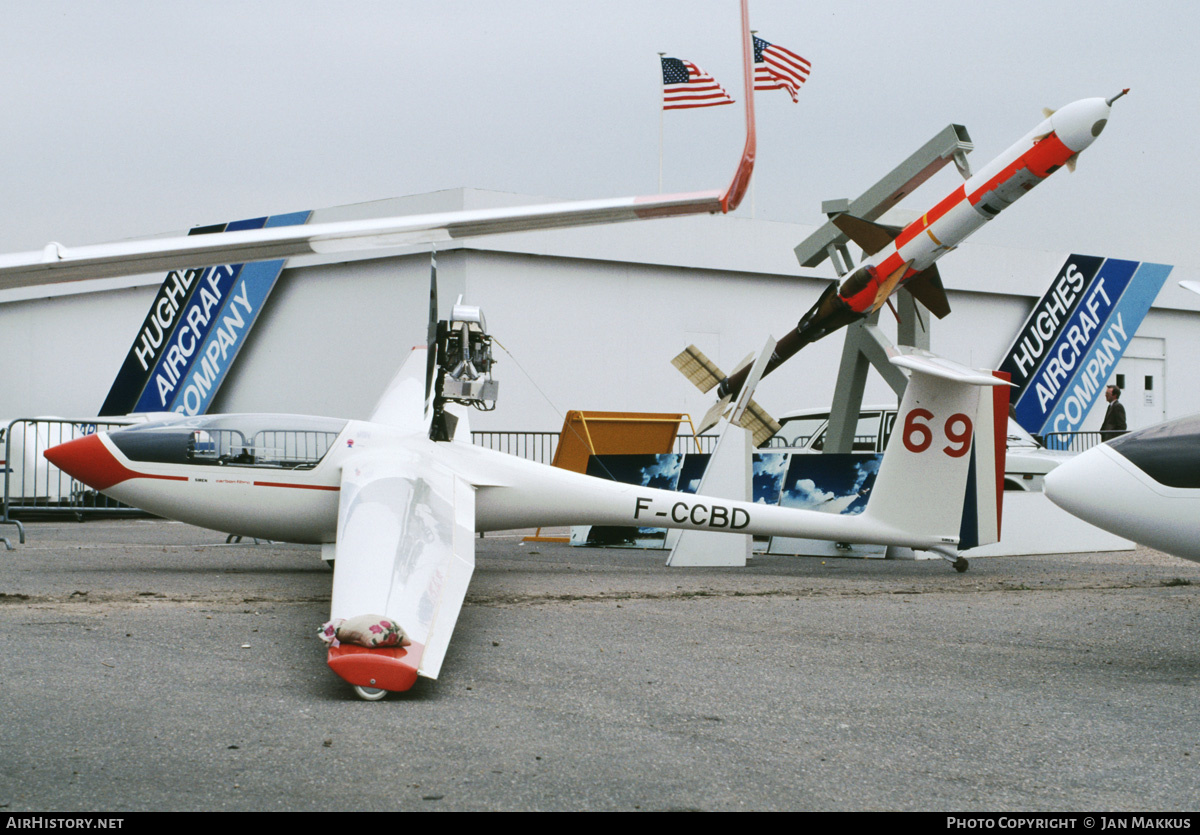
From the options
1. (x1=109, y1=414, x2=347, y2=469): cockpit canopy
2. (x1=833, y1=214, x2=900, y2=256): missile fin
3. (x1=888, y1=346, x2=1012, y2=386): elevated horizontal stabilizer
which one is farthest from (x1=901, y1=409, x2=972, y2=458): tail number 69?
(x1=109, y1=414, x2=347, y2=469): cockpit canopy

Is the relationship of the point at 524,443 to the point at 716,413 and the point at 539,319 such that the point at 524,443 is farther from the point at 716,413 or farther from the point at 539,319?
the point at 716,413

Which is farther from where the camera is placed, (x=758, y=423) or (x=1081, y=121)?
A: (x=758, y=423)

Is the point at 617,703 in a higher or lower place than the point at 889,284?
lower

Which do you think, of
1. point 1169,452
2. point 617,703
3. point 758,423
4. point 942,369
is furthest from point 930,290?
point 617,703

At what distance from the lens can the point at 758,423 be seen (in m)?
14.4

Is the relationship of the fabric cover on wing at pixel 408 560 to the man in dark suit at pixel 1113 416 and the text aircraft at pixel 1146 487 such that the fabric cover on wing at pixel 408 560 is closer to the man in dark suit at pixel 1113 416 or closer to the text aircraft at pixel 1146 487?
the text aircraft at pixel 1146 487

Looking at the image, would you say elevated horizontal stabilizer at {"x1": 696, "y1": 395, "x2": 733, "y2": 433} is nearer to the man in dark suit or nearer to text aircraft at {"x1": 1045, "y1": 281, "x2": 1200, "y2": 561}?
the man in dark suit

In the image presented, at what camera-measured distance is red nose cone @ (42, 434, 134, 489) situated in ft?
29.9

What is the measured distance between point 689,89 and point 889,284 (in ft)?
26.0

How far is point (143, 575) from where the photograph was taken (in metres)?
9.16

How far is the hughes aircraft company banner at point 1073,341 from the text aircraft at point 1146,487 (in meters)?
21.7

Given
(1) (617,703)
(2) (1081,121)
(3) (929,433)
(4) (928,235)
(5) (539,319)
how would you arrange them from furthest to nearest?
(5) (539,319), (4) (928,235), (2) (1081,121), (3) (929,433), (1) (617,703)
